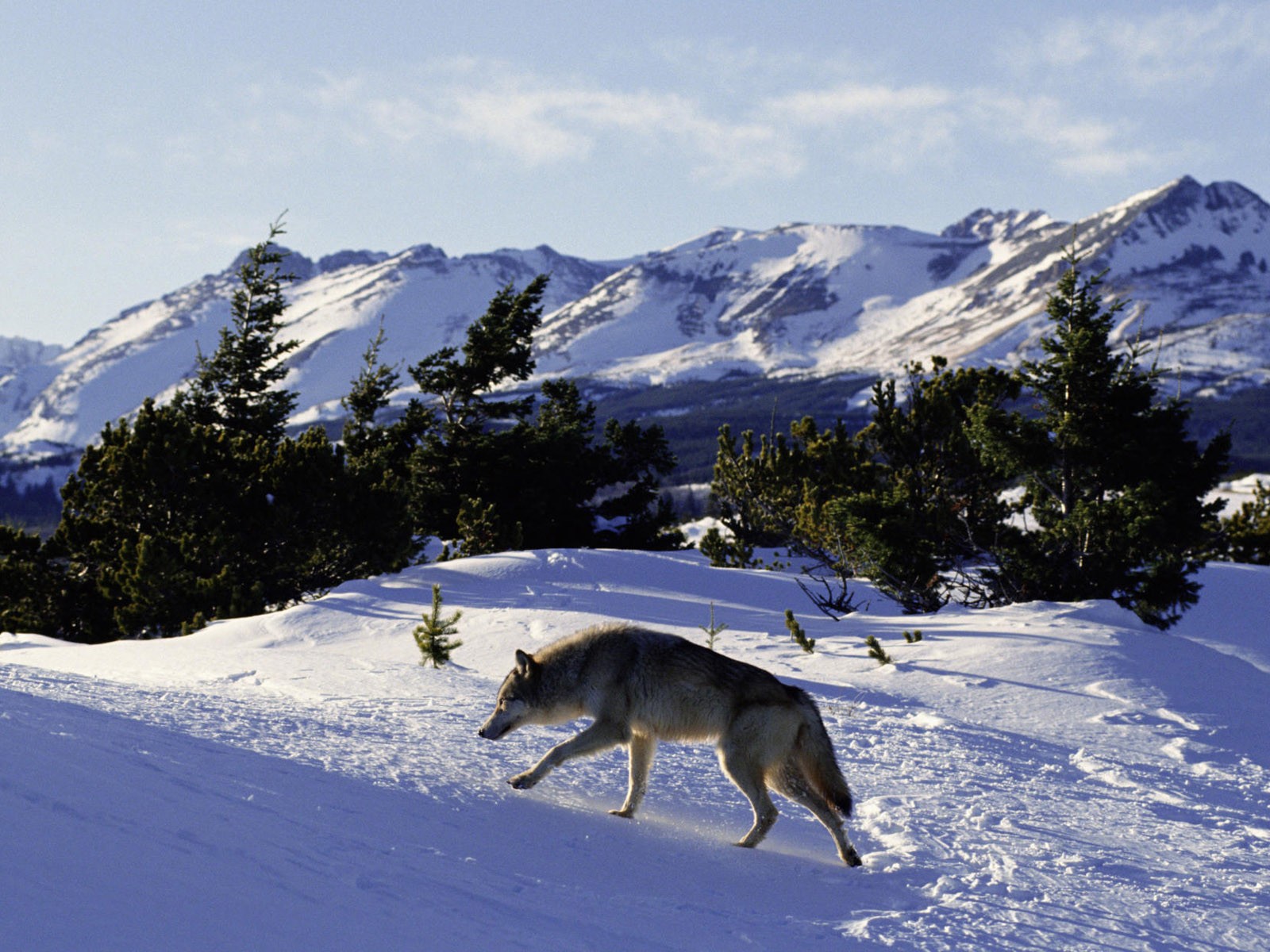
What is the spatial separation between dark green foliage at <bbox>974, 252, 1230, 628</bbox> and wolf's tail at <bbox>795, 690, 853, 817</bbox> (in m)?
11.6

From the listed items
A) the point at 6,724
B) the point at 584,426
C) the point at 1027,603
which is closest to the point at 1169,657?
the point at 1027,603

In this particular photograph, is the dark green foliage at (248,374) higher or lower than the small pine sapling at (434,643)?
higher

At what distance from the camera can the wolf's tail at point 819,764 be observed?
208 inches

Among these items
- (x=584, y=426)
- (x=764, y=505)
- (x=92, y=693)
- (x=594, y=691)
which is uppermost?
(x=584, y=426)

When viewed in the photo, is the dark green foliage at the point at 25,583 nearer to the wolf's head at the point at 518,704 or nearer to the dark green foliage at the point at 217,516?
the dark green foliage at the point at 217,516

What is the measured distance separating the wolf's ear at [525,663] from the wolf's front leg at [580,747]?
0.48m

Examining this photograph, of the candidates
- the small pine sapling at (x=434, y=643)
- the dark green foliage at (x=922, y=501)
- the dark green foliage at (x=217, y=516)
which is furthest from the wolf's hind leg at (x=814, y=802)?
the dark green foliage at (x=217, y=516)

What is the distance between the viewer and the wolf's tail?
5.28 meters

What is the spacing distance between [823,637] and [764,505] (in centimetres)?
1357

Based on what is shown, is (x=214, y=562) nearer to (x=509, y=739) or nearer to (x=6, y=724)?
(x=509, y=739)

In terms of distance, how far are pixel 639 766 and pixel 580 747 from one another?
372mm

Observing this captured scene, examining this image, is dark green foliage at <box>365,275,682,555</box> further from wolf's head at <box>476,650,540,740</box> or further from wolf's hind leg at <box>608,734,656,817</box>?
wolf's hind leg at <box>608,734,656,817</box>

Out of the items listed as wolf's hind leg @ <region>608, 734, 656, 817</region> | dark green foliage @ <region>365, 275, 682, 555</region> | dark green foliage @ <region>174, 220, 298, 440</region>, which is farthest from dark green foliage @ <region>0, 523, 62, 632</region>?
wolf's hind leg @ <region>608, 734, 656, 817</region>

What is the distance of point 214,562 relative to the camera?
19219mm
